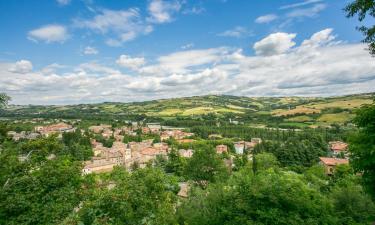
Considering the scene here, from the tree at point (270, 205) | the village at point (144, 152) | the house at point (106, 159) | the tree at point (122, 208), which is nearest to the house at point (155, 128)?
the village at point (144, 152)

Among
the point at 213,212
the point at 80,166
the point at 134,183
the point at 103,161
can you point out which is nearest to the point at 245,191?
the point at 213,212

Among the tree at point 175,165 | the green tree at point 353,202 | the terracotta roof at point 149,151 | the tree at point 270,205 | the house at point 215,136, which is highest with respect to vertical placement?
the tree at point 270,205

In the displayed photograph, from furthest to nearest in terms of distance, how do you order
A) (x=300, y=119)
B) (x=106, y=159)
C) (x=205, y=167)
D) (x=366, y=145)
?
(x=300, y=119)
(x=106, y=159)
(x=205, y=167)
(x=366, y=145)

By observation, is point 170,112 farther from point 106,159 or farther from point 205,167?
point 205,167

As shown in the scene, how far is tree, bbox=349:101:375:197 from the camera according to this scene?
8531mm

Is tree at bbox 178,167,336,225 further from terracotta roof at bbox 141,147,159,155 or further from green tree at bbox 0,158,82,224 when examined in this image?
terracotta roof at bbox 141,147,159,155

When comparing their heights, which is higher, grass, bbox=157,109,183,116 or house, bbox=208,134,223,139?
grass, bbox=157,109,183,116

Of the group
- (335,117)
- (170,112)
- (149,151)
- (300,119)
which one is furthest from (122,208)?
(170,112)

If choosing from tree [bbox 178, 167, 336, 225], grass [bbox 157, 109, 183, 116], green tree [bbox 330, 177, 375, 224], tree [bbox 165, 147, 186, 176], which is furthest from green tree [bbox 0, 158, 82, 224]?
grass [bbox 157, 109, 183, 116]

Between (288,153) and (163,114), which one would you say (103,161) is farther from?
(163,114)

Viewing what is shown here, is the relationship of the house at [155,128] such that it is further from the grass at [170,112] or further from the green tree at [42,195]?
the green tree at [42,195]

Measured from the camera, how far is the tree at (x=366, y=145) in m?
8.53

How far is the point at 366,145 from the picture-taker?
8.63 metres

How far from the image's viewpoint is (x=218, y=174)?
33.3 metres
